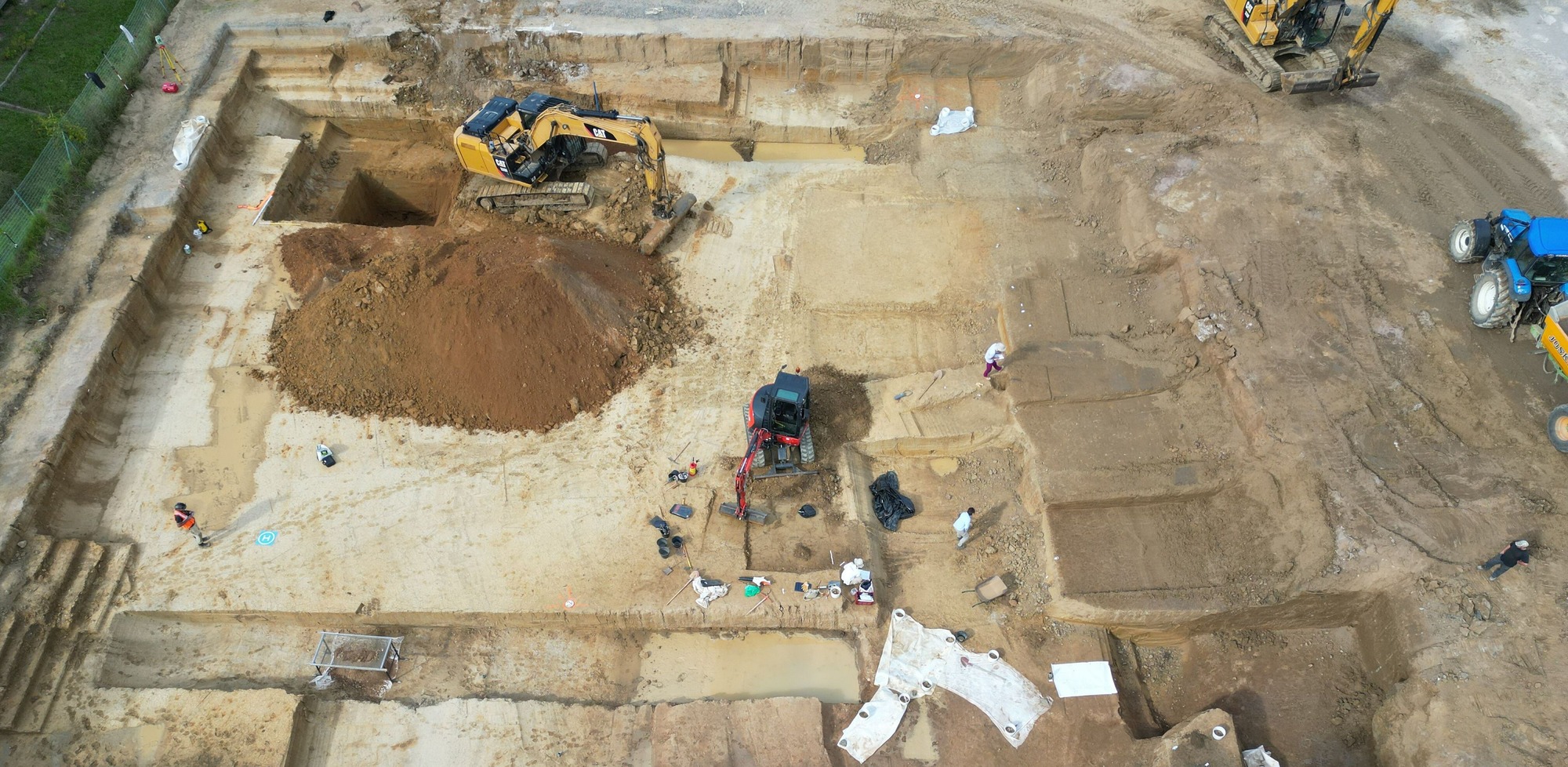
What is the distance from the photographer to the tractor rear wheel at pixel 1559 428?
10.2m

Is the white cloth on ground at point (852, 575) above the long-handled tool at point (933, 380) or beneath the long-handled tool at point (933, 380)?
beneath

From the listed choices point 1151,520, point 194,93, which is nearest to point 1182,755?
point 1151,520

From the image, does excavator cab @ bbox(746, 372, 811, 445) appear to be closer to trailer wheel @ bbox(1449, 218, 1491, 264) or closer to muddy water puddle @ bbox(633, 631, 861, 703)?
muddy water puddle @ bbox(633, 631, 861, 703)

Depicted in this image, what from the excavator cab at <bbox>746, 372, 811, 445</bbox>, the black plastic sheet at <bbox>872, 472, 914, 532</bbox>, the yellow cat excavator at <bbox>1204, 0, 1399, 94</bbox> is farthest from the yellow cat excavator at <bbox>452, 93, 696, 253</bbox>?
the yellow cat excavator at <bbox>1204, 0, 1399, 94</bbox>

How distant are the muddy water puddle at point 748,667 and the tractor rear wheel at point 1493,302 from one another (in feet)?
33.3

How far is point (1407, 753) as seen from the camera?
8.67 m

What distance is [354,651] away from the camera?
10141 millimetres

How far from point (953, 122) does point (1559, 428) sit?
10.5m

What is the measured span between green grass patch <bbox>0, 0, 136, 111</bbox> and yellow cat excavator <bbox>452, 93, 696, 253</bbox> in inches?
300

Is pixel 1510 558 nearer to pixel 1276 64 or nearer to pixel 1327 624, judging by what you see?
pixel 1327 624

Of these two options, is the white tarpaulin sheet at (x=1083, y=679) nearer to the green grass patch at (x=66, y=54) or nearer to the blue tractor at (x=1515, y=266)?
the blue tractor at (x=1515, y=266)

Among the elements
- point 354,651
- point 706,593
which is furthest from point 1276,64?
point 354,651

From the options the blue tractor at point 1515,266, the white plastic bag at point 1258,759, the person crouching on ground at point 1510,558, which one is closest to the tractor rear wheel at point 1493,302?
the blue tractor at point 1515,266

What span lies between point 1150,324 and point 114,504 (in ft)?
49.7
